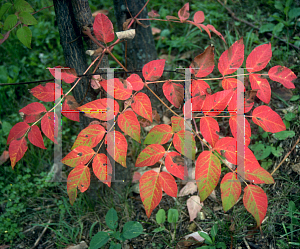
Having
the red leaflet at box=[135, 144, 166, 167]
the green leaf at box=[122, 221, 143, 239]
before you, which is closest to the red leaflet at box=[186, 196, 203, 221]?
the green leaf at box=[122, 221, 143, 239]

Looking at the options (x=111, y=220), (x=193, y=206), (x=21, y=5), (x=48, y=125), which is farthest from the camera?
(x=193, y=206)

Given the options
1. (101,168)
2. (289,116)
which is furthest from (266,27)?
(101,168)

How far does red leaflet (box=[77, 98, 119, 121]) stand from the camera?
3.19 feet

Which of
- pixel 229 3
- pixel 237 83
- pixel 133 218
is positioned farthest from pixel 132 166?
pixel 229 3

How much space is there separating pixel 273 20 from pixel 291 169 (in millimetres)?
1432

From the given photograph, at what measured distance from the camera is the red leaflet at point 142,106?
3.20ft

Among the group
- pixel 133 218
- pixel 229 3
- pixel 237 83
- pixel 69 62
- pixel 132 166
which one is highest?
pixel 229 3

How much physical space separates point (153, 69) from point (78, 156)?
19.7 inches

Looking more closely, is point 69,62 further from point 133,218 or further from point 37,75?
point 37,75

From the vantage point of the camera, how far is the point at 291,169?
4.98ft

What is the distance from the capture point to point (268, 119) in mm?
1018

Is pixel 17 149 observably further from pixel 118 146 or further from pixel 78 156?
pixel 118 146

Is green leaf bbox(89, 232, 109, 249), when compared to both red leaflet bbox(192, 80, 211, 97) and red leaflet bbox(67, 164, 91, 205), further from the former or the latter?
Answer: red leaflet bbox(192, 80, 211, 97)

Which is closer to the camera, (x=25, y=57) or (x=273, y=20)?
(x=273, y=20)
